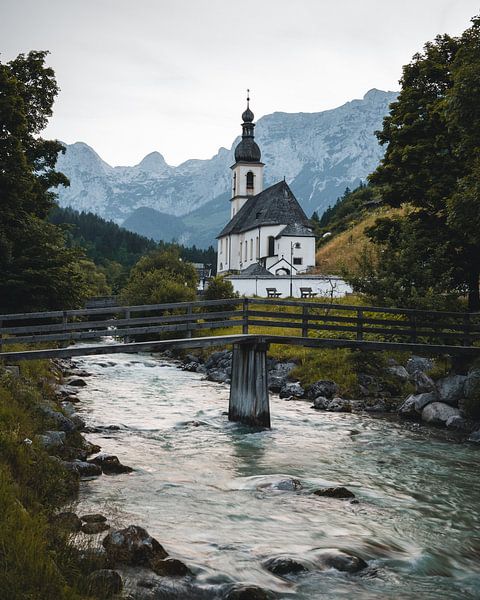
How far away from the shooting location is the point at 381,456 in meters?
15.5

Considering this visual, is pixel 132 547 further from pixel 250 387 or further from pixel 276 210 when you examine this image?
pixel 276 210

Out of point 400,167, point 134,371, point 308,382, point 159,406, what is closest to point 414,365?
point 308,382

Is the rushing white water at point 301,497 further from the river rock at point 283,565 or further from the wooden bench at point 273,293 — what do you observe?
the wooden bench at point 273,293

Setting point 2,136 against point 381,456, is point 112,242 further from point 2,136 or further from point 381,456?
point 381,456

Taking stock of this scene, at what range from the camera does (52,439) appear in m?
12.8

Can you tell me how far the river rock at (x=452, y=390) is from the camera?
2009 centimetres

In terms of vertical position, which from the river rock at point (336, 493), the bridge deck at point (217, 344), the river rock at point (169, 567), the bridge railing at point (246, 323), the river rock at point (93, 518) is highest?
the bridge railing at point (246, 323)

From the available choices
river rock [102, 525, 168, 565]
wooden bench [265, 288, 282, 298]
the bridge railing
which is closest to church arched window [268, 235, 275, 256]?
wooden bench [265, 288, 282, 298]

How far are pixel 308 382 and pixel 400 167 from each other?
9.72 m

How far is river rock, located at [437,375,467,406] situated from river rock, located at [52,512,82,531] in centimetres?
1452

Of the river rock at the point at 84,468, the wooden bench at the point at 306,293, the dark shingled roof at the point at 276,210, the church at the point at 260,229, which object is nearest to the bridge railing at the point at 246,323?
the river rock at the point at 84,468

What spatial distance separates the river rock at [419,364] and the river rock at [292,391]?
4889 millimetres

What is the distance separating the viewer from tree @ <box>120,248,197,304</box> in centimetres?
5012

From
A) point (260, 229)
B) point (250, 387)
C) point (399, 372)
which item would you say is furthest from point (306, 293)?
point (250, 387)
